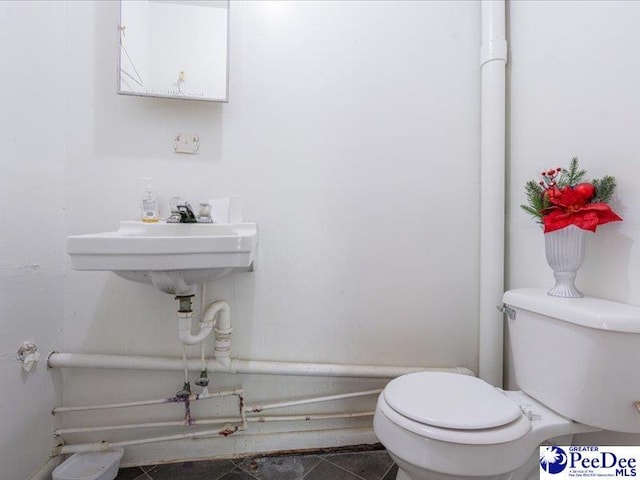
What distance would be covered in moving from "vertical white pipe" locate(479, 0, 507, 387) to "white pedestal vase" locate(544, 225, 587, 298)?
29cm

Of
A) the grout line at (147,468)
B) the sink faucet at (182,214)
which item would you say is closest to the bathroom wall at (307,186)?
the grout line at (147,468)

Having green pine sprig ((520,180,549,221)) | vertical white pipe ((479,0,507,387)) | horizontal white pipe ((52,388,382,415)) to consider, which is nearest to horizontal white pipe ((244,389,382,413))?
horizontal white pipe ((52,388,382,415))

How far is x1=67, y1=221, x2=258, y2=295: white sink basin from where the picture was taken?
75 cm

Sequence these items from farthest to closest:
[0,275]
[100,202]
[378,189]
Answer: [378,189], [100,202], [0,275]

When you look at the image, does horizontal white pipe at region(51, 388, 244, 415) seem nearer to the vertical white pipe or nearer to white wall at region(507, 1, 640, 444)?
the vertical white pipe

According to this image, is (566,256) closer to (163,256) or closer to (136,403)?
(163,256)

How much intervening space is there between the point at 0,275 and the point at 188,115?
79cm

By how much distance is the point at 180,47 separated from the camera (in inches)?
44.5

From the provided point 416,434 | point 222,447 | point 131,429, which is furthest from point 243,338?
point 416,434

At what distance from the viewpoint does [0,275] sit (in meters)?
0.89

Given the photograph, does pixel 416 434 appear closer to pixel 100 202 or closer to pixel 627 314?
pixel 627 314

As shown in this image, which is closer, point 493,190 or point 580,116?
point 580,116

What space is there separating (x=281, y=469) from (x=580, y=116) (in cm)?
158

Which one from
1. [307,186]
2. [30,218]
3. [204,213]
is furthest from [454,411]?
[30,218]
